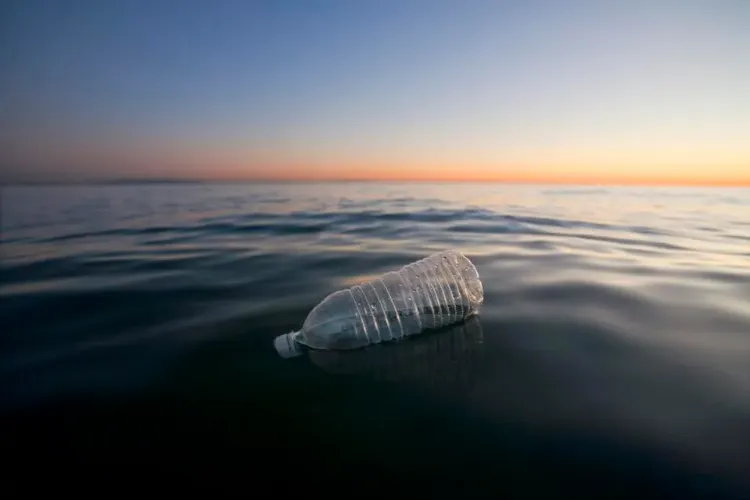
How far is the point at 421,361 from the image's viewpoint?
2.14 m

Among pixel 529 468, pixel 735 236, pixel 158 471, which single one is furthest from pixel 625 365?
pixel 735 236

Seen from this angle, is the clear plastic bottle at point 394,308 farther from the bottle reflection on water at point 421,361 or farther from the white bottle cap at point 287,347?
the bottle reflection on water at point 421,361

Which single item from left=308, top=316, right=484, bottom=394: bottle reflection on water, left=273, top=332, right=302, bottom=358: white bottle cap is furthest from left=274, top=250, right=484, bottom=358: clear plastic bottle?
left=308, top=316, right=484, bottom=394: bottle reflection on water

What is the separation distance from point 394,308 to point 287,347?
0.83m

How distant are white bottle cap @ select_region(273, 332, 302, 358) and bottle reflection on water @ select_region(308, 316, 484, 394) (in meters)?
0.10

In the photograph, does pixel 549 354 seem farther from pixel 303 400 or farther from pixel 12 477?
pixel 12 477

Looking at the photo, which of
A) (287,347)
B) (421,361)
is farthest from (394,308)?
(287,347)

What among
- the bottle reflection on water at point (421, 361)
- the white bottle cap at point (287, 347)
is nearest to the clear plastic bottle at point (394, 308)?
the white bottle cap at point (287, 347)

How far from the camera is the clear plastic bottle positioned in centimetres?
241

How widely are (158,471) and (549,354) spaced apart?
79.2 inches

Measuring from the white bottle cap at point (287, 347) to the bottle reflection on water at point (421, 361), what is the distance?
10 cm

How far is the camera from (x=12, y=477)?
1.35 m

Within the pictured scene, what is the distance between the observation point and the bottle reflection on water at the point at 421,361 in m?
1.94

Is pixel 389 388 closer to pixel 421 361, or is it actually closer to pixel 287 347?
pixel 421 361
